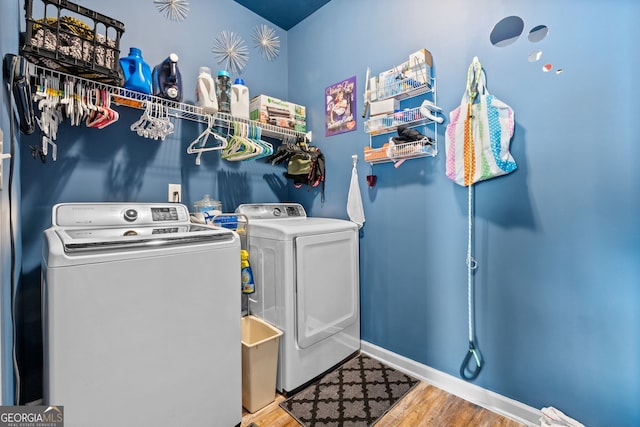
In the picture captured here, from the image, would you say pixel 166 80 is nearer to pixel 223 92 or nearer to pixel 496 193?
pixel 223 92

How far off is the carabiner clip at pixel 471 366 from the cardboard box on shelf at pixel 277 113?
6.51ft

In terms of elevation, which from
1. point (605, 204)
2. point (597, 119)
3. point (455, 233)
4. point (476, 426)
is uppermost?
point (597, 119)

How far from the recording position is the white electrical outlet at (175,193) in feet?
6.28

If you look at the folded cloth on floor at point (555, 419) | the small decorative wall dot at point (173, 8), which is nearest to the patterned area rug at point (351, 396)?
the folded cloth on floor at point (555, 419)

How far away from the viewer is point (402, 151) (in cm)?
181

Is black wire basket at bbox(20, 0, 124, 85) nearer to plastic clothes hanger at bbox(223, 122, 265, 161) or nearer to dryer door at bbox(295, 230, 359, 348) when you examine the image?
plastic clothes hanger at bbox(223, 122, 265, 161)

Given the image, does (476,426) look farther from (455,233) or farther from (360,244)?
(360,244)

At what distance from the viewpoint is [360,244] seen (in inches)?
87.0

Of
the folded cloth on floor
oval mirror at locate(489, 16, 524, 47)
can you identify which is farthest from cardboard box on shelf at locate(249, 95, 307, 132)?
the folded cloth on floor

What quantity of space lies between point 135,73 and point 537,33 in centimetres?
210

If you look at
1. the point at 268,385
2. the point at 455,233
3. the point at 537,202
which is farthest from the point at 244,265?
the point at 537,202

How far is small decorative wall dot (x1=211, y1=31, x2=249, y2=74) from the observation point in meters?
2.22

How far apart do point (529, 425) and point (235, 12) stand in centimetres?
334

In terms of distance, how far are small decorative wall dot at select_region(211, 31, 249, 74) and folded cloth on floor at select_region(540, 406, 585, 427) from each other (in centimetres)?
290
